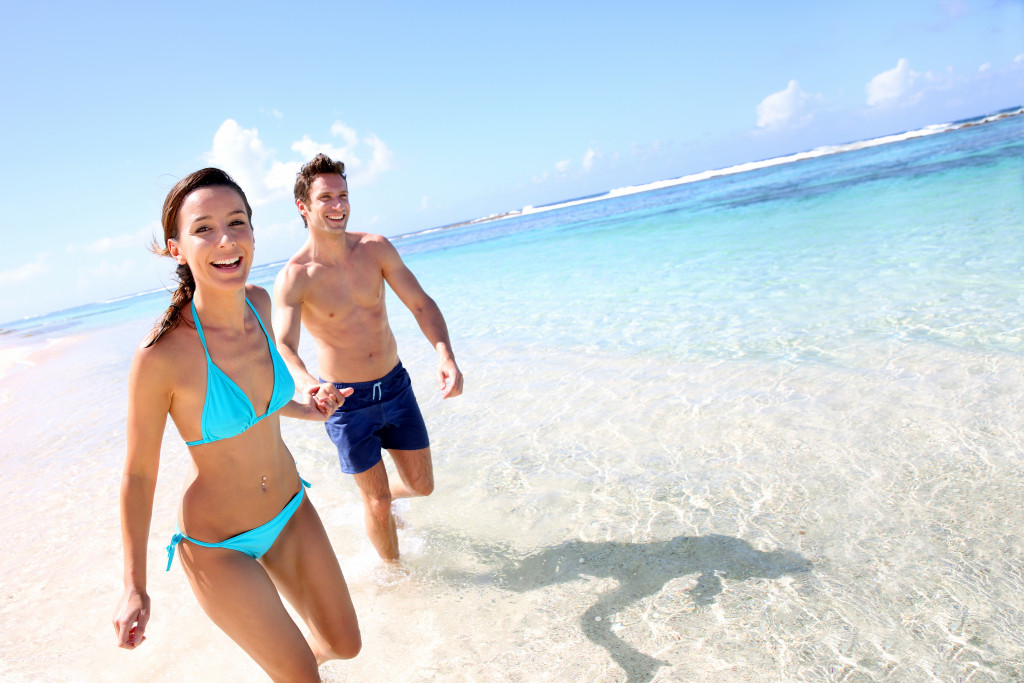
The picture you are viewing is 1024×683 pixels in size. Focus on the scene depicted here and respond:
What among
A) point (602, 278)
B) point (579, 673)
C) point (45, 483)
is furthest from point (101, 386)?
point (579, 673)

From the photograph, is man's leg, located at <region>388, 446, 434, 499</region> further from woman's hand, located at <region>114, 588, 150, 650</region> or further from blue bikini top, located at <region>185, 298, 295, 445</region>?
woman's hand, located at <region>114, 588, 150, 650</region>

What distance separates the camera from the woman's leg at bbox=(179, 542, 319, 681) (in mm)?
2094

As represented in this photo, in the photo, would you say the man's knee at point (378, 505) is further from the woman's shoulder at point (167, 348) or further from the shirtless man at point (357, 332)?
the woman's shoulder at point (167, 348)

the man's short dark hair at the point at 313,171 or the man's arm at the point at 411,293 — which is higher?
the man's short dark hair at the point at 313,171

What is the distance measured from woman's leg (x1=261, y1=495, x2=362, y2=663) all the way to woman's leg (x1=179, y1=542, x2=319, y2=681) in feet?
0.81

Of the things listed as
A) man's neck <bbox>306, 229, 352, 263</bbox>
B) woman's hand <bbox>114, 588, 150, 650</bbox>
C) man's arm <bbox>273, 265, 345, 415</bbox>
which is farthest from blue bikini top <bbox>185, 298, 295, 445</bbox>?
man's neck <bbox>306, 229, 352, 263</bbox>

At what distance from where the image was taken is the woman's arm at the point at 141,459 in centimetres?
189

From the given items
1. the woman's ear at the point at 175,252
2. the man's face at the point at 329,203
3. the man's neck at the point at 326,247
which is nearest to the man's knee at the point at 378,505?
the man's neck at the point at 326,247

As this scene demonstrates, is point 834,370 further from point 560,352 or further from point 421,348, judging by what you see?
point 421,348

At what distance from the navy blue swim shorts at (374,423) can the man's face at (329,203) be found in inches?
36.4

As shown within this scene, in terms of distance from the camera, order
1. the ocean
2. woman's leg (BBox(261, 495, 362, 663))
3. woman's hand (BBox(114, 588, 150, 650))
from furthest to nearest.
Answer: the ocean, woman's leg (BBox(261, 495, 362, 663)), woman's hand (BBox(114, 588, 150, 650))

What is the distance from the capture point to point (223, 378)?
7.17 ft

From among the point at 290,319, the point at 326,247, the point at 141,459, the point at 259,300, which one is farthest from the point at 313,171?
the point at 141,459

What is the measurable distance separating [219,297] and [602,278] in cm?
1060
